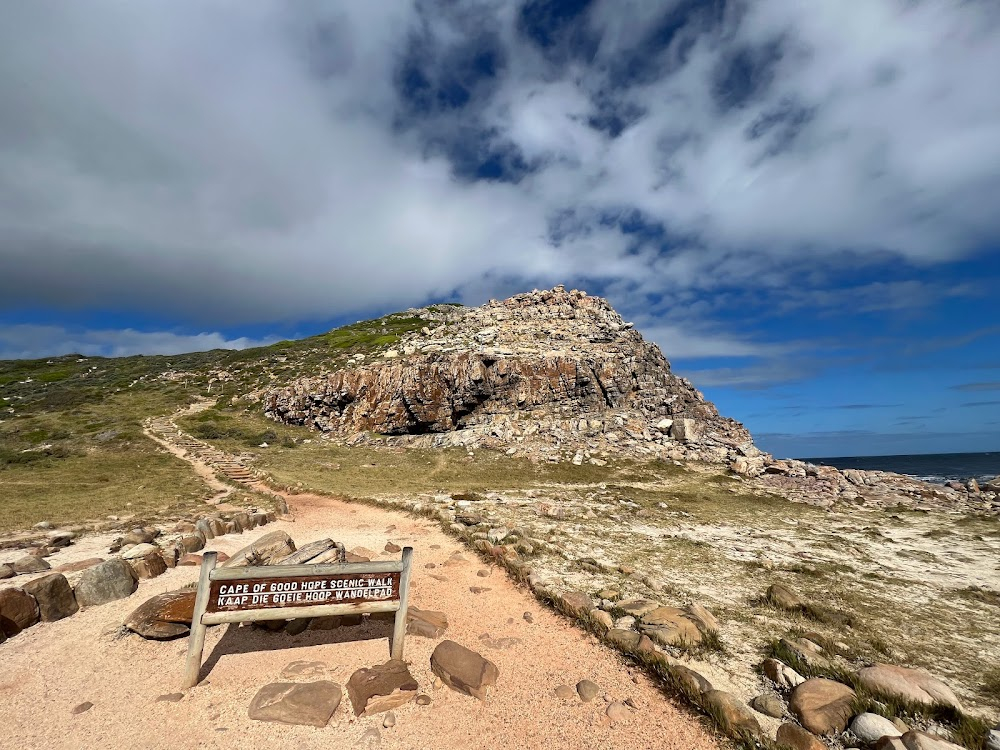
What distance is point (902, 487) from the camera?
35219 mm

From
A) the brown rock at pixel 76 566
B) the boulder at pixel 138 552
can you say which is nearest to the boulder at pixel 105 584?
the boulder at pixel 138 552

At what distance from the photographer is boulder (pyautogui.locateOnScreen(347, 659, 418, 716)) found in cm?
643

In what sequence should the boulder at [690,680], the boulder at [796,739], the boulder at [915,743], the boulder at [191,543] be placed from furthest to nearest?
the boulder at [191,543]
the boulder at [690,680]
the boulder at [796,739]
the boulder at [915,743]

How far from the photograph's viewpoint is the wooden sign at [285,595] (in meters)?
6.78

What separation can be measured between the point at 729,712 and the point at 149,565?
12.9 meters

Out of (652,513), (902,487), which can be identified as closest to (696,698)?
(652,513)

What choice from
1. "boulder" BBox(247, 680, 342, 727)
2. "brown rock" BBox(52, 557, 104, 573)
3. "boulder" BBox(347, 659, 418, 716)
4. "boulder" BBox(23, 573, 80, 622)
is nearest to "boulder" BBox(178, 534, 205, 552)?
"brown rock" BBox(52, 557, 104, 573)

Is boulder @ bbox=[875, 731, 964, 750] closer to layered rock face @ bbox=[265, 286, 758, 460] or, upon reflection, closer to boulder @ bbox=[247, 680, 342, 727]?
boulder @ bbox=[247, 680, 342, 727]

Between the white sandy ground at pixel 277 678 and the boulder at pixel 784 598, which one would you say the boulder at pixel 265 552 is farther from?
the boulder at pixel 784 598

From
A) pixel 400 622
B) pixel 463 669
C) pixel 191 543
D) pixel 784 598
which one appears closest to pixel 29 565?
pixel 191 543

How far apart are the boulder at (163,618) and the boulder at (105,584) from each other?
163 centimetres

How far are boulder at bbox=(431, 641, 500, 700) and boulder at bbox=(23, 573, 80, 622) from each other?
757 cm

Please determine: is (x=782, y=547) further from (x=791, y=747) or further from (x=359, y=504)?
(x=359, y=504)

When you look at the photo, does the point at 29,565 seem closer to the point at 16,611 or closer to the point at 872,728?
the point at 16,611
